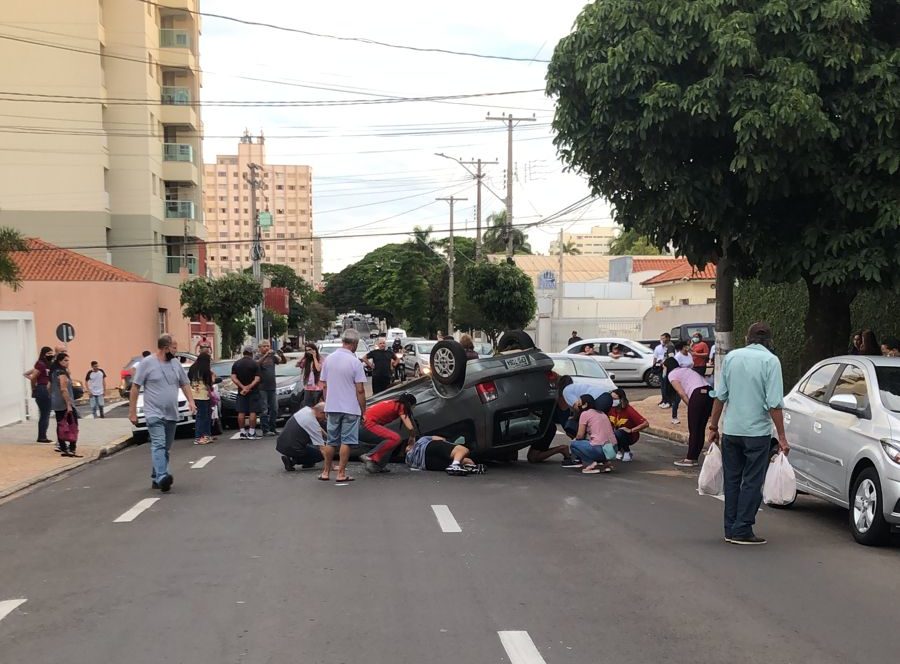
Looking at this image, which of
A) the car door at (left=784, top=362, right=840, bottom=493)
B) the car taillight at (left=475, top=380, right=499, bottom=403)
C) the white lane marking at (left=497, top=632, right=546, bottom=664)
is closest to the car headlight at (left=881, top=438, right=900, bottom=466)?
the car door at (left=784, top=362, right=840, bottom=493)

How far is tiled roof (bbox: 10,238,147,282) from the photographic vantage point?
3712cm

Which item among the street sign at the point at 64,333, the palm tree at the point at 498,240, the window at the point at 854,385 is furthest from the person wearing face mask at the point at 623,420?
the palm tree at the point at 498,240

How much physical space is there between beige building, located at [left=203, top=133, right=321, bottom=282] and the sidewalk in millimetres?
152202

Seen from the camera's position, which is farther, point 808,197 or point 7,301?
point 7,301

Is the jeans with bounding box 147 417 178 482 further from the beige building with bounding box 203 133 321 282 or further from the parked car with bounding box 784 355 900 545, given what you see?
the beige building with bounding box 203 133 321 282

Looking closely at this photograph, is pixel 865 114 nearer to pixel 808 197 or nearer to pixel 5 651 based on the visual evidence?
pixel 808 197

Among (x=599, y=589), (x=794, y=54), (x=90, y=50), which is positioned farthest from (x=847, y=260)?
(x=90, y=50)

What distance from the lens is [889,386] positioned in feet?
28.3

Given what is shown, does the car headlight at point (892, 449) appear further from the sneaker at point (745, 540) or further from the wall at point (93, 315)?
the wall at point (93, 315)

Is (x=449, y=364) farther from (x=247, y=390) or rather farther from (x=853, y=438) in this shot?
(x=247, y=390)

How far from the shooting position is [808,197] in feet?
41.7

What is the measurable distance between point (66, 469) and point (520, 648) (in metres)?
11.0

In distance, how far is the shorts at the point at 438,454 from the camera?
40.8ft

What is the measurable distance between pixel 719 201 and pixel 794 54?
205 centimetres
